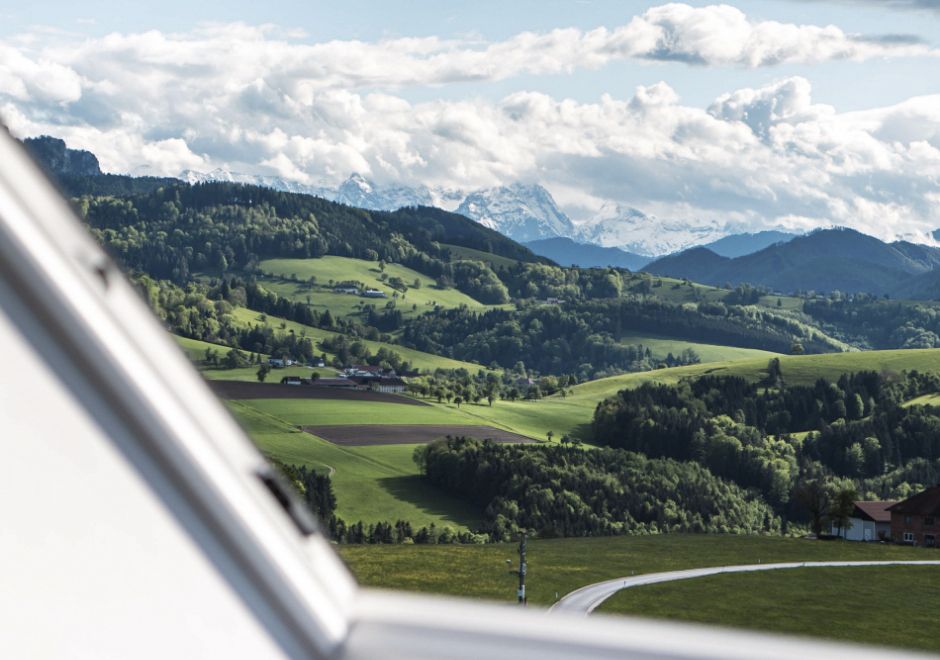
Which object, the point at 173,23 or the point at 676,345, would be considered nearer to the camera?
the point at 173,23

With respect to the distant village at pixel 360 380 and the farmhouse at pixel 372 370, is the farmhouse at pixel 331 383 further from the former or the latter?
the farmhouse at pixel 372 370

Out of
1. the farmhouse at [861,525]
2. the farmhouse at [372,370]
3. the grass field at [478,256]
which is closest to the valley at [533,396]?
the farmhouse at [372,370]

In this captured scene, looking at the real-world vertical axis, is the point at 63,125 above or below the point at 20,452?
above

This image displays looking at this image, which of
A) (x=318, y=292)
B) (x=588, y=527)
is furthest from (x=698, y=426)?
(x=318, y=292)

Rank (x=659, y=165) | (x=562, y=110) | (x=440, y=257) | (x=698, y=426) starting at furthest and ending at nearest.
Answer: (x=440, y=257)
(x=698, y=426)
(x=659, y=165)
(x=562, y=110)

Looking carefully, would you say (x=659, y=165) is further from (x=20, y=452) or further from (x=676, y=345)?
(x=676, y=345)

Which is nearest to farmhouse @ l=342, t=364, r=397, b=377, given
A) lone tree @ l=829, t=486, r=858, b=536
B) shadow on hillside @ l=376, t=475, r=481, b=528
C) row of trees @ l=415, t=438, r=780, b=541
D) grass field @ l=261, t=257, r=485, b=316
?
row of trees @ l=415, t=438, r=780, b=541
